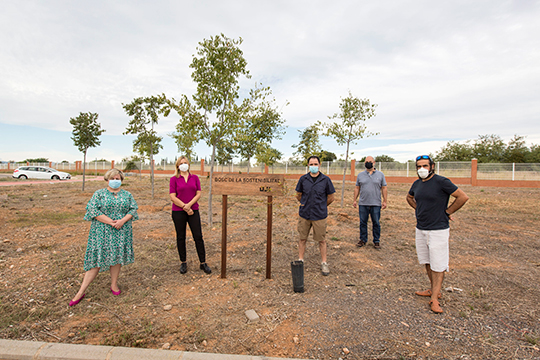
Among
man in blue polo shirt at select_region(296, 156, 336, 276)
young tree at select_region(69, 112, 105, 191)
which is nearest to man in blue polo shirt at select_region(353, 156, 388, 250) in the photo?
man in blue polo shirt at select_region(296, 156, 336, 276)

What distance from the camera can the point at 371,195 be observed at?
5637mm

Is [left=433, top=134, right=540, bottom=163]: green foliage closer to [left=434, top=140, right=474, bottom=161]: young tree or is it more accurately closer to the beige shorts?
[left=434, top=140, right=474, bottom=161]: young tree

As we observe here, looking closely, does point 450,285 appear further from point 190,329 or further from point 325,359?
point 190,329

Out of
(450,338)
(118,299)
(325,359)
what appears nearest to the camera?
(325,359)

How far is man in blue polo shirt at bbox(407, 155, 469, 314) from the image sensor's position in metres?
3.24

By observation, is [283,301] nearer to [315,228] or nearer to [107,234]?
[315,228]

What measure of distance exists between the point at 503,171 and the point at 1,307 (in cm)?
3169

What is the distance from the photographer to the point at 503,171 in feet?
79.7

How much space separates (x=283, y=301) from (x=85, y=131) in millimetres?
14406

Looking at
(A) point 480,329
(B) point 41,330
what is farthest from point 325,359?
(B) point 41,330

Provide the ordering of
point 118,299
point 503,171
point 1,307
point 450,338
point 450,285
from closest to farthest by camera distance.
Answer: point 450,338 → point 1,307 → point 118,299 → point 450,285 → point 503,171

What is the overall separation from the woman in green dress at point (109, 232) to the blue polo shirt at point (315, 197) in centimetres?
242

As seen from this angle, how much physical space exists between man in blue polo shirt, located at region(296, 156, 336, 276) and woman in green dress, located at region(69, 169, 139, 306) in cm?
242

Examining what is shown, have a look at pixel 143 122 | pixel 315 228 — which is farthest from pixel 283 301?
pixel 143 122
